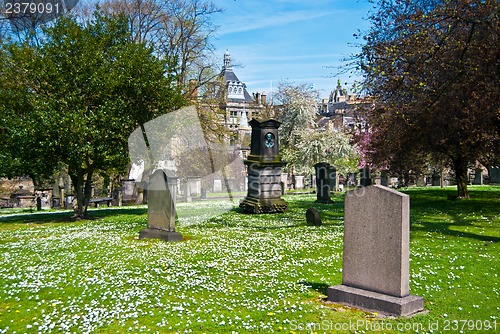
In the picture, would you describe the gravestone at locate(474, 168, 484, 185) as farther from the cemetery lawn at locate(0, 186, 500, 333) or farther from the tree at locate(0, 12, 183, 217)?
the tree at locate(0, 12, 183, 217)

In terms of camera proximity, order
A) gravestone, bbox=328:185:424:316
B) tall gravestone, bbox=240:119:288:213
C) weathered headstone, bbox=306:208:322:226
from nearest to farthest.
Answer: gravestone, bbox=328:185:424:316, weathered headstone, bbox=306:208:322:226, tall gravestone, bbox=240:119:288:213

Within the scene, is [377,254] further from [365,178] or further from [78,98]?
[365,178]

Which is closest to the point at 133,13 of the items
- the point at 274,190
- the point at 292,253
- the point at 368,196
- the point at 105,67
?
the point at 105,67

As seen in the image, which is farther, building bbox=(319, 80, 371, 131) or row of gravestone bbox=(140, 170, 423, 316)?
building bbox=(319, 80, 371, 131)

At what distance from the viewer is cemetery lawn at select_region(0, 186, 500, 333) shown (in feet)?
22.1

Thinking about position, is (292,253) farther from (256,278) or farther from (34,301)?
(34,301)

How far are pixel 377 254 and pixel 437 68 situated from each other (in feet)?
40.0

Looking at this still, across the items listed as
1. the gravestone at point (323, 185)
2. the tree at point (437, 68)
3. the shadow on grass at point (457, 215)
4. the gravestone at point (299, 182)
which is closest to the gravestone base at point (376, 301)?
the shadow on grass at point (457, 215)

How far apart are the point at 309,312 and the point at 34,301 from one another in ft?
15.6

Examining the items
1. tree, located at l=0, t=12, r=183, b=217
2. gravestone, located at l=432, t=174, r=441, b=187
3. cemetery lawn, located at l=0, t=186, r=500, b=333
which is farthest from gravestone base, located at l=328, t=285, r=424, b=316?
gravestone, located at l=432, t=174, r=441, b=187

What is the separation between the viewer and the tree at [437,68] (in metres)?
15.6

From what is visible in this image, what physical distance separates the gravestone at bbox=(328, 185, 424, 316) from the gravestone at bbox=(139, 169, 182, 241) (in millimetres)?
7322

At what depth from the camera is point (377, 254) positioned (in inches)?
290

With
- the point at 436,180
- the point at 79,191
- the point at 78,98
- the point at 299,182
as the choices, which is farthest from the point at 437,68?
the point at 299,182
